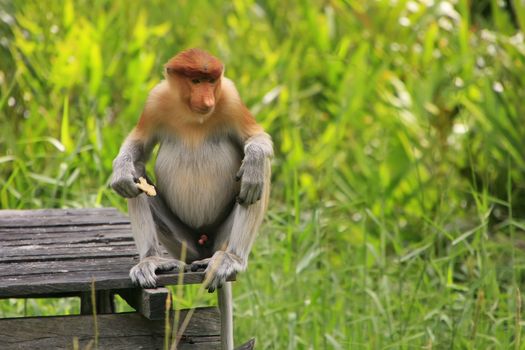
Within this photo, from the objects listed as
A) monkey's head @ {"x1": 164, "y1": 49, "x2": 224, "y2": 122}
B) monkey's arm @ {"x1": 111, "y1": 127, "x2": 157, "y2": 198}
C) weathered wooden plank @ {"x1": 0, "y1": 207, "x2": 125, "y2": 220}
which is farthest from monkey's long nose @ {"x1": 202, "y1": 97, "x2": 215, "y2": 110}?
weathered wooden plank @ {"x1": 0, "y1": 207, "x2": 125, "y2": 220}

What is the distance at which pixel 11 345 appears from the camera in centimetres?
268

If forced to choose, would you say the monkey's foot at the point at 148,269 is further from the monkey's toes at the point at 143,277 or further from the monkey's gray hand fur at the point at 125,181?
the monkey's gray hand fur at the point at 125,181

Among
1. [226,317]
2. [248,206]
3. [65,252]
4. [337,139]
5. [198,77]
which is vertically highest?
[198,77]

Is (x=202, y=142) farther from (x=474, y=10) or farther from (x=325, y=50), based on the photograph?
(x=474, y=10)

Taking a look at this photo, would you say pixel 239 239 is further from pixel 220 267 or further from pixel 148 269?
pixel 148 269

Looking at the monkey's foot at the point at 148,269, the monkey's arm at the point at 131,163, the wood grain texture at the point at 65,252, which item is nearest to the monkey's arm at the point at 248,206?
the monkey's foot at the point at 148,269

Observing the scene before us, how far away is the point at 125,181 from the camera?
293cm

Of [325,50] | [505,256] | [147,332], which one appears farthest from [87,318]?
[325,50]

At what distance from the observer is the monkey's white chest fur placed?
10.4 ft

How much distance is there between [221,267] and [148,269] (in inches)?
9.2

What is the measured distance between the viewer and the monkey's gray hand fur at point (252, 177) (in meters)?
2.95

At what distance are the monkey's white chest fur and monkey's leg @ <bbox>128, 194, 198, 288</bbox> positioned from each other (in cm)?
5

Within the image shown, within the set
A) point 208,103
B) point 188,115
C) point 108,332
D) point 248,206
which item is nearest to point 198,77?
point 208,103

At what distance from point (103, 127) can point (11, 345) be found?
7.82ft
